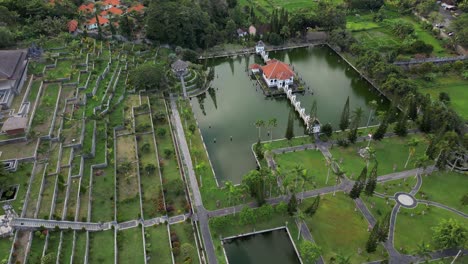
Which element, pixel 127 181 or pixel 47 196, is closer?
pixel 47 196

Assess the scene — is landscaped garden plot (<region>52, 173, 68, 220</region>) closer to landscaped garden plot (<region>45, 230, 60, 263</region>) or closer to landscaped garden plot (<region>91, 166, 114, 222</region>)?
landscaped garden plot (<region>45, 230, 60, 263</region>)

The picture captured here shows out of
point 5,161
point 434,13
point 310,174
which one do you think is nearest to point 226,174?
point 310,174

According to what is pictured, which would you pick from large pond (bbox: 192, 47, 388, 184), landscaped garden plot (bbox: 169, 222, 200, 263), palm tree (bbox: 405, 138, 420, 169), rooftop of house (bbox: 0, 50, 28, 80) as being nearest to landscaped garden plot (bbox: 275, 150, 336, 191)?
large pond (bbox: 192, 47, 388, 184)

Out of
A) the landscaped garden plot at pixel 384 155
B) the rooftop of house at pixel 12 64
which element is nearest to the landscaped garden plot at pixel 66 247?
the rooftop of house at pixel 12 64

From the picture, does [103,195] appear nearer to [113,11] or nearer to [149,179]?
[149,179]

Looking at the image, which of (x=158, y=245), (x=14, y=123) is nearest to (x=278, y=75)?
(x=158, y=245)

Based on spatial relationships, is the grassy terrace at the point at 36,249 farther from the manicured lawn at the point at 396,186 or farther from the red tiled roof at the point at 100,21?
the red tiled roof at the point at 100,21

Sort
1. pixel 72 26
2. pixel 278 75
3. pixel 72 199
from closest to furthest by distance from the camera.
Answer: pixel 72 199
pixel 278 75
pixel 72 26
